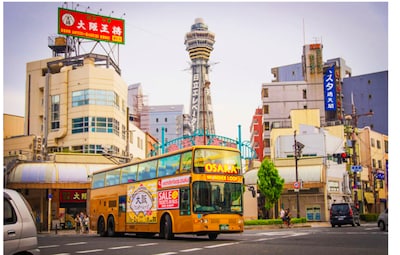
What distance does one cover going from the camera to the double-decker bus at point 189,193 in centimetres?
2103

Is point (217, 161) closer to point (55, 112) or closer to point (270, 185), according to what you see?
point (270, 185)

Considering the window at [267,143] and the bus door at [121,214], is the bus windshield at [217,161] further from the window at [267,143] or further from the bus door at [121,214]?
the window at [267,143]

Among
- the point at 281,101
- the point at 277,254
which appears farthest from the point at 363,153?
the point at 277,254

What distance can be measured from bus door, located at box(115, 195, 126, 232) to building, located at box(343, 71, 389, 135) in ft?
182

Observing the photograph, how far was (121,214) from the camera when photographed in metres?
27.0

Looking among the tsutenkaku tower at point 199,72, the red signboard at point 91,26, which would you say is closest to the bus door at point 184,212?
the red signboard at point 91,26

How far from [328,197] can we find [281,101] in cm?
2671

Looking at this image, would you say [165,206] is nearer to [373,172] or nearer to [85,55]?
[85,55]

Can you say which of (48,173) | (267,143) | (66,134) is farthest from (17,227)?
(267,143)

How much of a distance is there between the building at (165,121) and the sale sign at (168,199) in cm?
10505

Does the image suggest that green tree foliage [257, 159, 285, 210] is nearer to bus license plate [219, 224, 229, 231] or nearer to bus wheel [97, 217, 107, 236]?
bus wheel [97, 217, 107, 236]

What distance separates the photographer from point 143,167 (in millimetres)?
25078

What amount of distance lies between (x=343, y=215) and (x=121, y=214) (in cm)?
1914

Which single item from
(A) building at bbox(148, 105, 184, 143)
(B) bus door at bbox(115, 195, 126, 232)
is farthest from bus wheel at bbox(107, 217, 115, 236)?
(A) building at bbox(148, 105, 184, 143)
